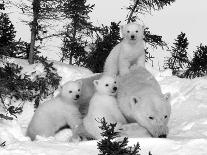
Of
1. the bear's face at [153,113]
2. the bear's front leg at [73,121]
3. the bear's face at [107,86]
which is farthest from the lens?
the bear's front leg at [73,121]

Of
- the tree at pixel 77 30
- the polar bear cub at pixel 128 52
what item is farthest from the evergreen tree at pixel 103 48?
the polar bear cub at pixel 128 52

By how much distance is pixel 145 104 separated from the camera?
8266 millimetres

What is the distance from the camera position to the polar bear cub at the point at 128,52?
33.8 ft

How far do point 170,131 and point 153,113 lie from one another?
1.46m

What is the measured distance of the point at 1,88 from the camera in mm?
11234

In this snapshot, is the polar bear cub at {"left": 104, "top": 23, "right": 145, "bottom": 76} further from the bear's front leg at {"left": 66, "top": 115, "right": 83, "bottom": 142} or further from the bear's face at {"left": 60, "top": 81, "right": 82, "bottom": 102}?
the bear's front leg at {"left": 66, "top": 115, "right": 83, "bottom": 142}

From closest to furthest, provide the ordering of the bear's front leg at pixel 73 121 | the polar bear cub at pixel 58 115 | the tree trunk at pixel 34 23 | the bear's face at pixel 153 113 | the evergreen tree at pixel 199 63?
the bear's face at pixel 153 113 → the bear's front leg at pixel 73 121 → the polar bear cub at pixel 58 115 → the tree trunk at pixel 34 23 → the evergreen tree at pixel 199 63

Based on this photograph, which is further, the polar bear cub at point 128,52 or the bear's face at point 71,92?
the polar bear cub at point 128,52

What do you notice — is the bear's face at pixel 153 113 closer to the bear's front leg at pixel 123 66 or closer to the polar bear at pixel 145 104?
the polar bear at pixel 145 104

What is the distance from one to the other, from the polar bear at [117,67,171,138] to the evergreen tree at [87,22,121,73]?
715 centimetres

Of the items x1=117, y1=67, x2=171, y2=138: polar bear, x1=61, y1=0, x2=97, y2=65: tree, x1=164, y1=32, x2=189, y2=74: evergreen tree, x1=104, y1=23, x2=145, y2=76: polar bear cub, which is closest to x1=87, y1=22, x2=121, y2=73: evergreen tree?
x1=61, y1=0, x2=97, y2=65: tree

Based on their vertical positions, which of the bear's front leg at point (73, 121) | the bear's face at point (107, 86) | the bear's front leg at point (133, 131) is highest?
the bear's face at point (107, 86)

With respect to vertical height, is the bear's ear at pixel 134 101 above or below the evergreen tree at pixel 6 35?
below

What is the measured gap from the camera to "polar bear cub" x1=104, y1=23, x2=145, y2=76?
406 inches
